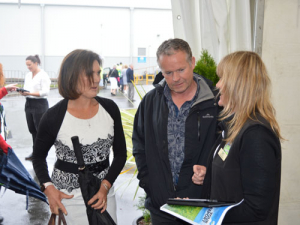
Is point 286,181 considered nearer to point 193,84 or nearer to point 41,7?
point 193,84

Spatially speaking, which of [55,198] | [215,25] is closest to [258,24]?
[215,25]

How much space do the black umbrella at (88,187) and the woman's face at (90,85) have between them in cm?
30

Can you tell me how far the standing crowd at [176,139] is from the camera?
4.95 feet

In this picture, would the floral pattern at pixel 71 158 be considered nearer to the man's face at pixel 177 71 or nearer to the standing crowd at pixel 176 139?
the standing crowd at pixel 176 139

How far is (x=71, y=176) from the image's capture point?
2023mm

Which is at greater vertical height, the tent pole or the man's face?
the tent pole

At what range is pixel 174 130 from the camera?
227cm

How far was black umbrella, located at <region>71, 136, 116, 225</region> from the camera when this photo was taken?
1.89 m

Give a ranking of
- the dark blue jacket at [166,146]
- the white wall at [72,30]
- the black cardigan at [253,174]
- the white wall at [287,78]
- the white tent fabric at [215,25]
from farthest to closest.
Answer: the white wall at [72,30] < the white tent fabric at [215,25] < the white wall at [287,78] < the dark blue jacket at [166,146] < the black cardigan at [253,174]

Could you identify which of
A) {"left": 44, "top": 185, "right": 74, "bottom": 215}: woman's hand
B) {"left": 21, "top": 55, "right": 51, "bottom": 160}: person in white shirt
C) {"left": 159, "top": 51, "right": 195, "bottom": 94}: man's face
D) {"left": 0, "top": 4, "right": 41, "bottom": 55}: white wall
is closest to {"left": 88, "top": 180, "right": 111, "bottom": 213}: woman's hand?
{"left": 44, "top": 185, "right": 74, "bottom": 215}: woman's hand

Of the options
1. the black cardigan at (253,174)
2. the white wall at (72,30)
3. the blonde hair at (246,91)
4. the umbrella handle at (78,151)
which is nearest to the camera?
the black cardigan at (253,174)

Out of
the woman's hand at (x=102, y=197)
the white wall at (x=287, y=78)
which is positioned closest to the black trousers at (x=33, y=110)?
the white wall at (x=287, y=78)

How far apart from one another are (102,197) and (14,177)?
2384 millimetres

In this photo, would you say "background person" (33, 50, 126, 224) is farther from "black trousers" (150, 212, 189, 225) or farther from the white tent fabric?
the white tent fabric
